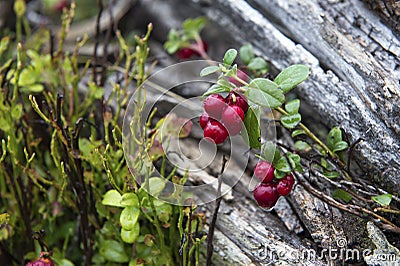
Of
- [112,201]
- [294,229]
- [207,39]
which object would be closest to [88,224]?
[112,201]

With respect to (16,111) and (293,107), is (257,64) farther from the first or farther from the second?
(16,111)

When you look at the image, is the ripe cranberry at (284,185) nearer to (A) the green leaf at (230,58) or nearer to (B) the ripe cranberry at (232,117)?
(B) the ripe cranberry at (232,117)

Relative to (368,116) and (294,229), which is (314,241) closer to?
(294,229)

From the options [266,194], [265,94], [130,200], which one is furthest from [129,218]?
[265,94]

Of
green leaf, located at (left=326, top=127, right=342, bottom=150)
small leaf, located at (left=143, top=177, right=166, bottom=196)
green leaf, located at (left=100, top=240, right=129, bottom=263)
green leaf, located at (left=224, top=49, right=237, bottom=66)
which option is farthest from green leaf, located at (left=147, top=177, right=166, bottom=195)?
green leaf, located at (left=326, top=127, right=342, bottom=150)

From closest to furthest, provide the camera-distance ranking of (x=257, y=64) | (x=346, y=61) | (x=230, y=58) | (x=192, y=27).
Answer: (x=230, y=58) → (x=346, y=61) → (x=257, y=64) → (x=192, y=27)

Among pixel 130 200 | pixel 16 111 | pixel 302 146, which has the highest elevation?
pixel 302 146
